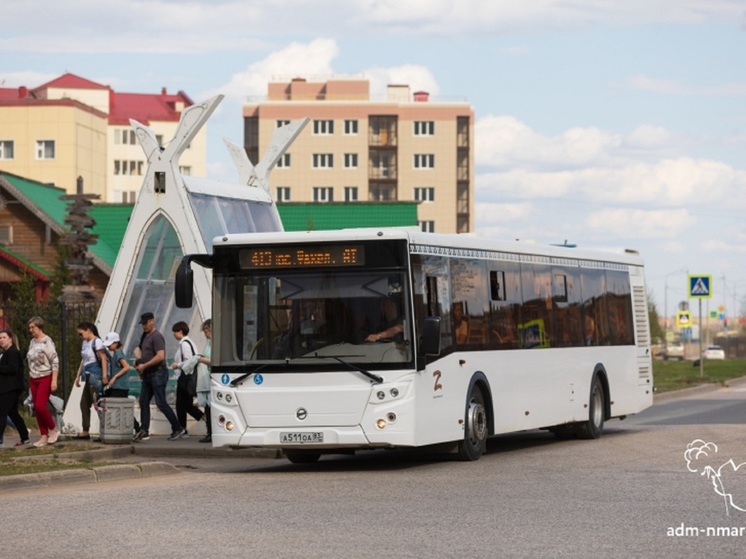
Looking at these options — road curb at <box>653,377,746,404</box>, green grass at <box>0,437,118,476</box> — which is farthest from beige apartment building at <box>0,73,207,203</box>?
green grass at <box>0,437,118,476</box>

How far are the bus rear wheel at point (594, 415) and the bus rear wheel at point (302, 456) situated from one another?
220 inches

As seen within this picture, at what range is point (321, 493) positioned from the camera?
51.9 ft

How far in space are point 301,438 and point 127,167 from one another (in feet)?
406

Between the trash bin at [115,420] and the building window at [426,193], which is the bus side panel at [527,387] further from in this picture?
the building window at [426,193]

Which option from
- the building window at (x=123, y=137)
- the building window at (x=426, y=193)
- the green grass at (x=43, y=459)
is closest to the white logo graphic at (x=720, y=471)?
the green grass at (x=43, y=459)

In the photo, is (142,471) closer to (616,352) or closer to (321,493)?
(321,493)

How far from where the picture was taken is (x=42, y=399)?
22.8 metres

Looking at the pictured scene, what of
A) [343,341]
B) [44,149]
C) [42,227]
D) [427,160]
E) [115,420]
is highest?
[427,160]

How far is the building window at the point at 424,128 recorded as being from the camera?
138 meters

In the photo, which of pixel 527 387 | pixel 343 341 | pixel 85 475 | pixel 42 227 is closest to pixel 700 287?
pixel 42 227

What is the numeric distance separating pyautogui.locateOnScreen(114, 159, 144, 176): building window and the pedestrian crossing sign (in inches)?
3770

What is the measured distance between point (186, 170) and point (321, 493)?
121305 mm

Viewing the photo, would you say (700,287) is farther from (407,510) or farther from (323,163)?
(323,163)

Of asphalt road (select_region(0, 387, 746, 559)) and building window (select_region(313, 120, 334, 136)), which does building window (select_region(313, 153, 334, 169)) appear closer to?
building window (select_region(313, 120, 334, 136))
